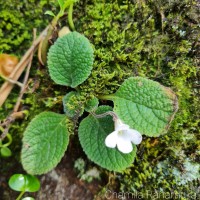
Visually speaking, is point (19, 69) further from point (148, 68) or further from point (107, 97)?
point (148, 68)

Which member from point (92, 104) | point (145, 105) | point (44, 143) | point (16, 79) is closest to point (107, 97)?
point (92, 104)

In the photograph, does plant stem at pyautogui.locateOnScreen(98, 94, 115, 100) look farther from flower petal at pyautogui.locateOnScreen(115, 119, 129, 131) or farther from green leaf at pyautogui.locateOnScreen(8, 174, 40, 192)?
green leaf at pyautogui.locateOnScreen(8, 174, 40, 192)

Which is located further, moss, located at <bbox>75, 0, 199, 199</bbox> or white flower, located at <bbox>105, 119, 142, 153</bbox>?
moss, located at <bbox>75, 0, 199, 199</bbox>

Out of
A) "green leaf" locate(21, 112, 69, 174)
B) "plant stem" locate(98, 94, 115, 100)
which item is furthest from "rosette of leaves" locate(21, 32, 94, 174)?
"plant stem" locate(98, 94, 115, 100)

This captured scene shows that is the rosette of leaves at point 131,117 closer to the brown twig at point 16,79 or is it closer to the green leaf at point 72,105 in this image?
the green leaf at point 72,105

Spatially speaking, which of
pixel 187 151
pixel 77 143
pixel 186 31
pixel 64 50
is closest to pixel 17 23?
pixel 64 50

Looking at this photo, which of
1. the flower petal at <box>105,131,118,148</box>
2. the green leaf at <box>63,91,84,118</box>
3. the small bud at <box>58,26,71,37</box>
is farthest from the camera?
the small bud at <box>58,26,71,37</box>
